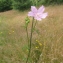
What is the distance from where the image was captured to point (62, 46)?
12.3ft

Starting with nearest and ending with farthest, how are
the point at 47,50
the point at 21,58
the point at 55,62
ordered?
the point at 55,62, the point at 21,58, the point at 47,50

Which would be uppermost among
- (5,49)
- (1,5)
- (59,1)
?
(5,49)

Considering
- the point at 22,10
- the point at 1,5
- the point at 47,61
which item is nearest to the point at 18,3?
the point at 22,10

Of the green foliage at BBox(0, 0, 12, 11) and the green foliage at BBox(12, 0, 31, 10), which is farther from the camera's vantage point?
the green foliage at BBox(0, 0, 12, 11)

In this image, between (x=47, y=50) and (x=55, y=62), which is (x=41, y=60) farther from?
(x=47, y=50)

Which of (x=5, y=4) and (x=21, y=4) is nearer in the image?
(x=21, y=4)

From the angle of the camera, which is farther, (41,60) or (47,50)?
(47,50)

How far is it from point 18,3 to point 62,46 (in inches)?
457

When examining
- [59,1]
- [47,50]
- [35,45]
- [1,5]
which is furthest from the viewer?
[1,5]

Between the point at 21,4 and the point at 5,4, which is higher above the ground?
the point at 21,4

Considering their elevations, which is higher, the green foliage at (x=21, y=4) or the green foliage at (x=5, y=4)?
the green foliage at (x=21, y=4)

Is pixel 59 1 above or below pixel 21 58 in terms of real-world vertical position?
below

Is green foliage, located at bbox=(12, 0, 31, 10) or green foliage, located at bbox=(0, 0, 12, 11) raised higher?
green foliage, located at bbox=(12, 0, 31, 10)

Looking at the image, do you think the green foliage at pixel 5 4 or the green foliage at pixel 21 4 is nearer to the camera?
the green foliage at pixel 21 4
